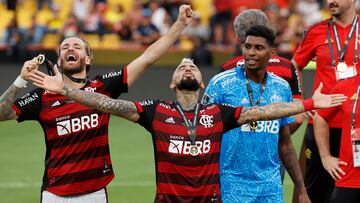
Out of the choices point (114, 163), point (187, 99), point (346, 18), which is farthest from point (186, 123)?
point (114, 163)

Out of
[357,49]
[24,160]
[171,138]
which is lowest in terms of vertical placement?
[24,160]

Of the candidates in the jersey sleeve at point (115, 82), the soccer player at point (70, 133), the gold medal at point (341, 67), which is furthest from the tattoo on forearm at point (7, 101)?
the gold medal at point (341, 67)

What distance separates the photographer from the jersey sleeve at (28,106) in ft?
28.8

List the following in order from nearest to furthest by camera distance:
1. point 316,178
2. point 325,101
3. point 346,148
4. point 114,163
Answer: point 325,101
point 346,148
point 316,178
point 114,163

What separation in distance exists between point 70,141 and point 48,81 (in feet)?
2.78

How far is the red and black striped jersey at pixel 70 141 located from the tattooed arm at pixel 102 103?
2.10ft

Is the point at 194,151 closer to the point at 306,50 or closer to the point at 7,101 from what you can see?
the point at 7,101

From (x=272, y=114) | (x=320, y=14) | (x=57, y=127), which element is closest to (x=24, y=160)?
(x=57, y=127)

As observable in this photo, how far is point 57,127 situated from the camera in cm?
874

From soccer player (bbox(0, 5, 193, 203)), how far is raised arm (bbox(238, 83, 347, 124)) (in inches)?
47.0

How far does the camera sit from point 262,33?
340 inches

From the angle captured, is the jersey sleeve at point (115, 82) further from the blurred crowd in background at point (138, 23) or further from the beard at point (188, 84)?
the blurred crowd in background at point (138, 23)

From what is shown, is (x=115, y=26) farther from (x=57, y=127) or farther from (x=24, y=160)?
(x=57, y=127)

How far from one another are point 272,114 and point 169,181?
95 centimetres
